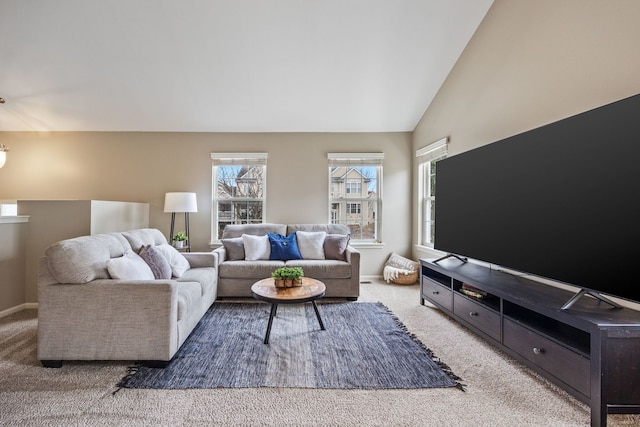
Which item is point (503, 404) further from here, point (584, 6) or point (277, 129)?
point (277, 129)

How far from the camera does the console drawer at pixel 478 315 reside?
217 cm

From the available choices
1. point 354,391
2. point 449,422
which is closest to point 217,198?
point 354,391

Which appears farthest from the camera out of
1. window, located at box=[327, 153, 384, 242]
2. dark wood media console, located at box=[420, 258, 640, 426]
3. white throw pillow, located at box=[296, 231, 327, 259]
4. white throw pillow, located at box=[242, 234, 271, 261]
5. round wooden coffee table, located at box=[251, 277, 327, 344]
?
window, located at box=[327, 153, 384, 242]

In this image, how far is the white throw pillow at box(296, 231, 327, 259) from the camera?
3887 mm

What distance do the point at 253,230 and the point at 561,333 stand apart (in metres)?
3.49

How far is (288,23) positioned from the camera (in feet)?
9.59

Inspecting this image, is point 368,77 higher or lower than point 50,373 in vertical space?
higher

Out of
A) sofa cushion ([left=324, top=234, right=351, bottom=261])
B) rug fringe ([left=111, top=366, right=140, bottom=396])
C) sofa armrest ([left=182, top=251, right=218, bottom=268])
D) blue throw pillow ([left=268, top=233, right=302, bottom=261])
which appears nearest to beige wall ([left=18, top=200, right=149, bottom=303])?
sofa armrest ([left=182, top=251, right=218, bottom=268])

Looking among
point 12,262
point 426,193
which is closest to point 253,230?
point 12,262

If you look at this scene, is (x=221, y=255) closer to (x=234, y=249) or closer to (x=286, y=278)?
(x=234, y=249)

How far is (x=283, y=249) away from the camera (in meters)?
3.84

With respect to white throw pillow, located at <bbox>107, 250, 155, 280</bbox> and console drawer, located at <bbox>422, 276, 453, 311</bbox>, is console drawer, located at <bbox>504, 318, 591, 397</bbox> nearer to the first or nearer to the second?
console drawer, located at <bbox>422, 276, 453, 311</bbox>

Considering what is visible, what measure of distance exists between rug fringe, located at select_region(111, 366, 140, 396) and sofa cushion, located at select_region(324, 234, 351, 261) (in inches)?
94.0

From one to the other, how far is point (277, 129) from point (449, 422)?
410 cm
